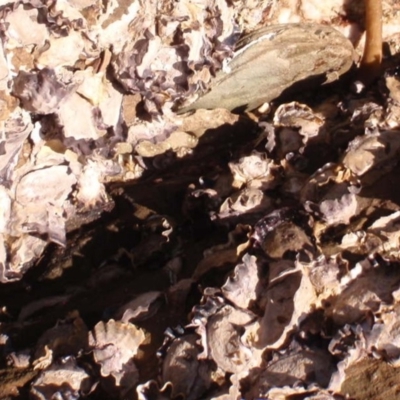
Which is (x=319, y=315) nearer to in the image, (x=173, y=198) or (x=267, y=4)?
(x=173, y=198)

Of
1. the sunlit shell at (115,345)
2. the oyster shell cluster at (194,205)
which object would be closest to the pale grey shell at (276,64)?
the oyster shell cluster at (194,205)

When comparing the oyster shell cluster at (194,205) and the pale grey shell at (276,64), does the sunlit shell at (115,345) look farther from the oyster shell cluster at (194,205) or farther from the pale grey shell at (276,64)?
the pale grey shell at (276,64)

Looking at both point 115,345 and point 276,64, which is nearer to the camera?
point 115,345

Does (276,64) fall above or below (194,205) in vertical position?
above

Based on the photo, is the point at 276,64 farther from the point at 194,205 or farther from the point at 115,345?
the point at 115,345

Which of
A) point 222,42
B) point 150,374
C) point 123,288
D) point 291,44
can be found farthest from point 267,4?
point 150,374

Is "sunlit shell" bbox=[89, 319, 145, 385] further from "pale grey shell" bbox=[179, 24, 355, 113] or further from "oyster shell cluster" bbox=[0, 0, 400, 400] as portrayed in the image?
"pale grey shell" bbox=[179, 24, 355, 113]

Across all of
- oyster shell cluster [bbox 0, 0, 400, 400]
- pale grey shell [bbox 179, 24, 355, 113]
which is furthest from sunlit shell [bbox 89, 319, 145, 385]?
pale grey shell [bbox 179, 24, 355, 113]

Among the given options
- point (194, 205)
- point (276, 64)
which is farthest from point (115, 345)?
point (276, 64)

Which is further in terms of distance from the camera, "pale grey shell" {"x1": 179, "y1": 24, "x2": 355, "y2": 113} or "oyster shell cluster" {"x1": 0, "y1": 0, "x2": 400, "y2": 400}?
"pale grey shell" {"x1": 179, "y1": 24, "x2": 355, "y2": 113}
